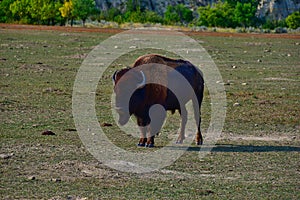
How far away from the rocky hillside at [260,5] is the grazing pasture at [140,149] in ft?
355

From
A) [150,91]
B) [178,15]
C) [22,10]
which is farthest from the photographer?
[178,15]

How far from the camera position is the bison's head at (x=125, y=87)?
1192 centimetres

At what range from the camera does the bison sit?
474 inches

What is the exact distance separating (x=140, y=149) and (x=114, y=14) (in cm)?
9426

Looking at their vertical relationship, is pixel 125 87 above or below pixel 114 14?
above

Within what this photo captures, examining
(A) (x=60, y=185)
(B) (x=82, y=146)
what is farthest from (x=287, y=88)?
(A) (x=60, y=185)

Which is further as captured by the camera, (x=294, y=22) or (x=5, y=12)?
(x=294, y=22)

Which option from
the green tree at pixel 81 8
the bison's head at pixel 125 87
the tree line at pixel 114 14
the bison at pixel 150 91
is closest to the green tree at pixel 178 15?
the tree line at pixel 114 14

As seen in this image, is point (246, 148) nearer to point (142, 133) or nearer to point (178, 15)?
point (142, 133)

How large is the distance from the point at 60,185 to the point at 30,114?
607 centimetres

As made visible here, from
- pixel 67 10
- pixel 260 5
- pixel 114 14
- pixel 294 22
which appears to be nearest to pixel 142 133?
pixel 67 10

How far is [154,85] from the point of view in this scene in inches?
491

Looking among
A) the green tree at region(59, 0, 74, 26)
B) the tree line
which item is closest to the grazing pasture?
the tree line

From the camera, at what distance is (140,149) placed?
12.2 meters
